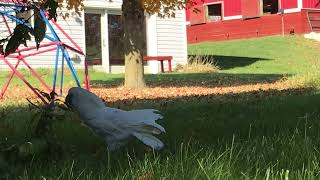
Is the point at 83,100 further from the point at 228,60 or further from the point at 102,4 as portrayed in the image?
the point at 228,60

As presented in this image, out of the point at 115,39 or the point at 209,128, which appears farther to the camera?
the point at 115,39

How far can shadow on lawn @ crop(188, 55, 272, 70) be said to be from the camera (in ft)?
73.0

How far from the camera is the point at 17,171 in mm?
3316

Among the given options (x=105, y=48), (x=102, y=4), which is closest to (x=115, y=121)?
(x=105, y=48)

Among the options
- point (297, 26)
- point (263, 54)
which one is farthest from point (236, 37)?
point (263, 54)

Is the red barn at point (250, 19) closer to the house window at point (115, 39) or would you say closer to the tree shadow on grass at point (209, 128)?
the house window at point (115, 39)

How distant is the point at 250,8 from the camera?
3634cm

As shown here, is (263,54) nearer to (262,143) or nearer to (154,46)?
(154,46)

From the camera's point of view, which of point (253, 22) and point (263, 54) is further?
point (253, 22)

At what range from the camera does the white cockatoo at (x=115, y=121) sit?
3.71 m

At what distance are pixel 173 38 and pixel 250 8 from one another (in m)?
15.5

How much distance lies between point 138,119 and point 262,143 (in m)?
0.91

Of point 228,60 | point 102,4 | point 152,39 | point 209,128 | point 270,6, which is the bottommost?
point 209,128

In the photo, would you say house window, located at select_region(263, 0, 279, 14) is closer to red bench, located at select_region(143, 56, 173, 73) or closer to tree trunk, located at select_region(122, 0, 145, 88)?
red bench, located at select_region(143, 56, 173, 73)
